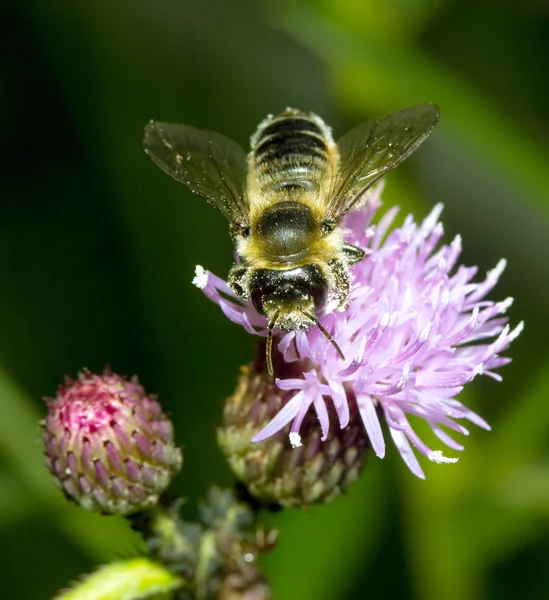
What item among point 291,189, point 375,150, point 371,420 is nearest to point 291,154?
point 291,189

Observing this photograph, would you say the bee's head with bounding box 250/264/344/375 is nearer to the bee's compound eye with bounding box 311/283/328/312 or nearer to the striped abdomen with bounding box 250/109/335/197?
the bee's compound eye with bounding box 311/283/328/312

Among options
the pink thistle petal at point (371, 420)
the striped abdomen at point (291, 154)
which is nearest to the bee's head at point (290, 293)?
the pink thistle petal at point (371, 420)

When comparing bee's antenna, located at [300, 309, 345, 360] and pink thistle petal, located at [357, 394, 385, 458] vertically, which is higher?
bee's antenna, located at [300, 309, 345, 360]

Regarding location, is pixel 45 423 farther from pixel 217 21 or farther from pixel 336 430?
pixel 217 21

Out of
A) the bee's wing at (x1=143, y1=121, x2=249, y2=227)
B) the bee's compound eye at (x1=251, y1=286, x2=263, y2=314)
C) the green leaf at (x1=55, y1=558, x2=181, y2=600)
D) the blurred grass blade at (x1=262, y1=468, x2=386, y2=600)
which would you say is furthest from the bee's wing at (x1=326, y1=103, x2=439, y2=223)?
the blurred grass blade at (x1=262, y1=468, x2=386, y2=600)

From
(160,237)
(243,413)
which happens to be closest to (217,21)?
(160,237)

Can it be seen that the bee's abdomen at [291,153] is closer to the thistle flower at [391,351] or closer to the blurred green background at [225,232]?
the thistle flower at [391,351]
